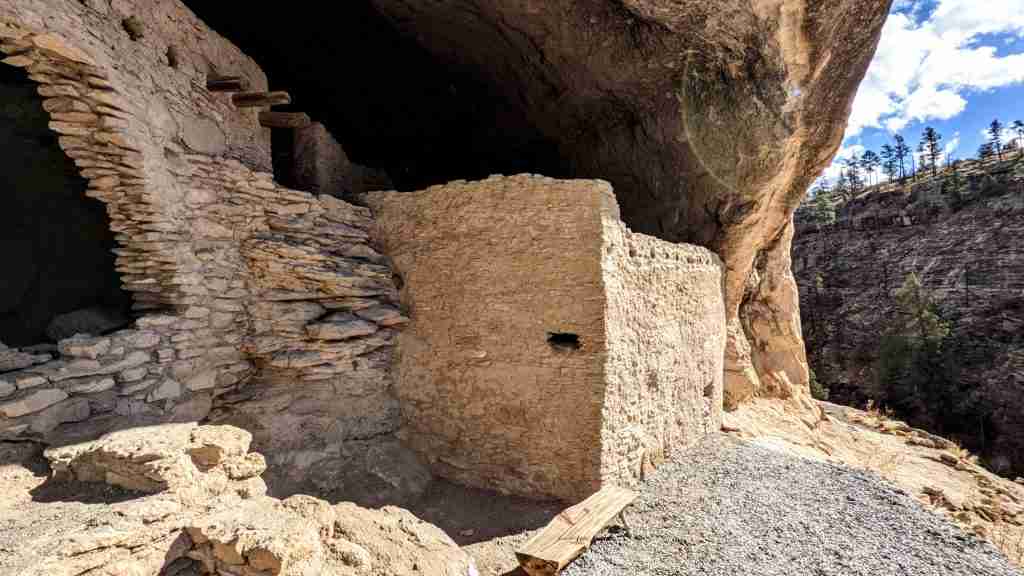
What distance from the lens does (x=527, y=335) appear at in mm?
5430

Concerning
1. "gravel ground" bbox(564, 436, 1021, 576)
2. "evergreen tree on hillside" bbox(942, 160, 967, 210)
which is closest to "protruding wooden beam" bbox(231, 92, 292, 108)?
"gravel ground" bbox(564, 436, 1021, 576)

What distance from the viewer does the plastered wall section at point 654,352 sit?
538 centimetres

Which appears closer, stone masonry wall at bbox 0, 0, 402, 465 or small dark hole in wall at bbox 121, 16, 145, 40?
stone masonry wall at bbox 0, 0, 402, 465

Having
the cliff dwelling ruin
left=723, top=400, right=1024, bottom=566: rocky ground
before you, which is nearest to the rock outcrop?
the cliff dwelling ruin

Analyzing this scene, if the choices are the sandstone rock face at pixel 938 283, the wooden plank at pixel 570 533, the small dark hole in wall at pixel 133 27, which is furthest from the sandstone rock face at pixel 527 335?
the sandstone rock face at pixel 938 283

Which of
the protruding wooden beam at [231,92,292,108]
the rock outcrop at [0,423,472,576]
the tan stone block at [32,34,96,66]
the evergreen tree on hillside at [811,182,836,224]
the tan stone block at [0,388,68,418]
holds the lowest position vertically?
the rock outcrop at [0,423,472,576]

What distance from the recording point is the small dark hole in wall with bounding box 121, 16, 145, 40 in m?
4.28

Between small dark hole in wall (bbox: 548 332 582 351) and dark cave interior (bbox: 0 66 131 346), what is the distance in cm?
449

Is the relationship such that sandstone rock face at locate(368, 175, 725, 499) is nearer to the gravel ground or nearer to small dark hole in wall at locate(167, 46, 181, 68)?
the gravel ground

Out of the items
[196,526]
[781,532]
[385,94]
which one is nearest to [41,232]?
[196,526]

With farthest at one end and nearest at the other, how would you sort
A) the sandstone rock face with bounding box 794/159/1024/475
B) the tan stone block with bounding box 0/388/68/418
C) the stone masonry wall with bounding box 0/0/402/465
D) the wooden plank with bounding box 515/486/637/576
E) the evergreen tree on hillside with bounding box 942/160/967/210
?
the evergreen tree on hillside with bounding box 942/160/967/210, the sandstone rock face with bounding box 794/159/1024/475, the wooden plank with bounding box 515/486/637/576, the stone masonry wall with bounding box 0/0/402/465, the tan stone block with bounding box 0/388/68/418

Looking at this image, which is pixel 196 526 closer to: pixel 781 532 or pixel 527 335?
pixel 527 335

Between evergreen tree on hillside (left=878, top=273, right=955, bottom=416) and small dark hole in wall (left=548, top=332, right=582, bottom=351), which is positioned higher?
small dark hole in wall (left=548, top=332, right=582, bottom=351)

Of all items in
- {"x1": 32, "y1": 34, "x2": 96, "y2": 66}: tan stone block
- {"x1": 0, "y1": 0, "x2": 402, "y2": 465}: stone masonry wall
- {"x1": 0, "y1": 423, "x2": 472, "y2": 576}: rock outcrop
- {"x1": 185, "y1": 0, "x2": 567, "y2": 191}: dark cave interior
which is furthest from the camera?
{"x1": 185, "y1": 0, "x2": 567, "y2": 191}: dark cave interior
